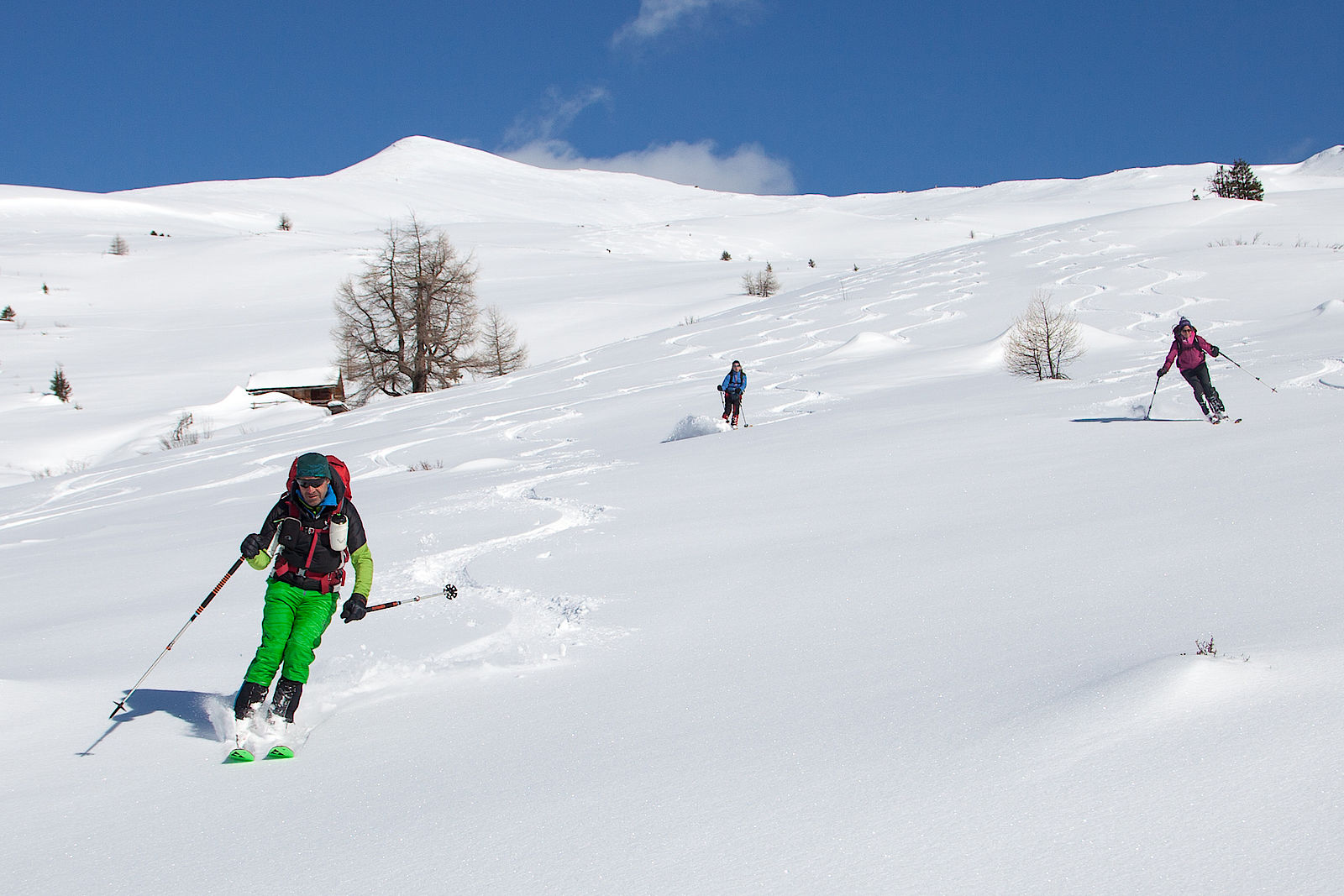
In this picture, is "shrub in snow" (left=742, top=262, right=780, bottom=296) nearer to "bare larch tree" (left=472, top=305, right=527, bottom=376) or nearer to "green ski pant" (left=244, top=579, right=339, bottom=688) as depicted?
"bare larch tree" (left=472, top=305, right=527, bottom=376)

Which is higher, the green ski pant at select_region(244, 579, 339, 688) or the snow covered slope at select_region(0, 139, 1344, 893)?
the green ski pant at select_region(244, 579, 339, 688)

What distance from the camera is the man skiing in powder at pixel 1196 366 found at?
372 inches

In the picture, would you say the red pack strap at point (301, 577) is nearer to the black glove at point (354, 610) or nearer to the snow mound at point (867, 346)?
the black glove at point (354, 610)

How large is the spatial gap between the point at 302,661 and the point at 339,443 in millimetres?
14502

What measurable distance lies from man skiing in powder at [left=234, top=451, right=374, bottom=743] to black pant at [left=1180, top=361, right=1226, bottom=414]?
28.6ft

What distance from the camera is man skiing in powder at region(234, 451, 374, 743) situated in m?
4.25

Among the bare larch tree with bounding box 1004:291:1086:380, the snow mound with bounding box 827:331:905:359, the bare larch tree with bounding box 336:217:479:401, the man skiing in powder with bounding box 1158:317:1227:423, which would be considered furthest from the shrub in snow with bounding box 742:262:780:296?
the man skiing in powder with bounding box 1158:317:1227:423

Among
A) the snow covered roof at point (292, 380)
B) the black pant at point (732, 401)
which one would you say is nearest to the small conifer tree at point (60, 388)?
the snow covered roof at point (292, 380)

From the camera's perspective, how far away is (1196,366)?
9.55m

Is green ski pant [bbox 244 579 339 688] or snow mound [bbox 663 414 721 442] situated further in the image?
snow mound [bbox 663 414 721 442]

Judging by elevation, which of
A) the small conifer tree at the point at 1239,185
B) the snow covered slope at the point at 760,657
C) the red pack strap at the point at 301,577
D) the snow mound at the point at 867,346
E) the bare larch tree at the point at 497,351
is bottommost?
the snow covered slope at the point at 760,657

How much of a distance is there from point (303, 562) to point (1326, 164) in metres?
148

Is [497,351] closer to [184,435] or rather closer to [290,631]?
[184,435]

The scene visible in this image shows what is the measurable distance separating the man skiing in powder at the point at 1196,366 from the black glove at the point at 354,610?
335 inches
